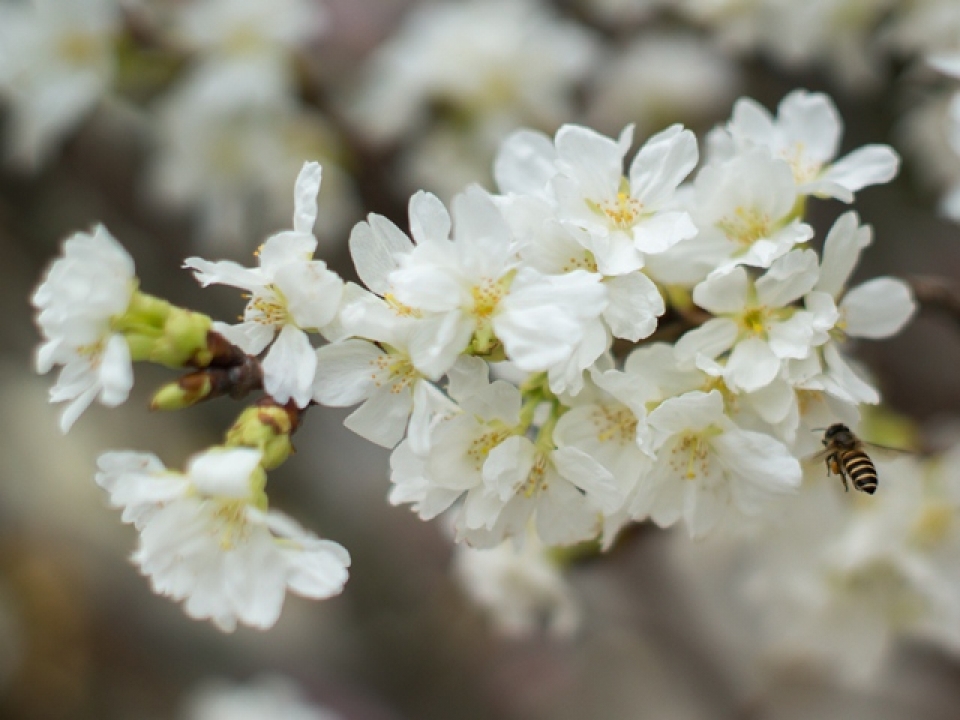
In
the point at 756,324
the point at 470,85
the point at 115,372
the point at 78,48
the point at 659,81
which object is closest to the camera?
the point at 115,372

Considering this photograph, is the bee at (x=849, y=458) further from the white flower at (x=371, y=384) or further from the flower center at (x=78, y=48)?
the flower center at (x=78, y=48)

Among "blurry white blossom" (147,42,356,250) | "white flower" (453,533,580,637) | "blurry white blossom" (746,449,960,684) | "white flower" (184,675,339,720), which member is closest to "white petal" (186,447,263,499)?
A: "white flower" (453,533,580,637)

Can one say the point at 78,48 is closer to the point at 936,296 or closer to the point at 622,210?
the point at 622,210

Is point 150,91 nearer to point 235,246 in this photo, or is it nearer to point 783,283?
point 235,246

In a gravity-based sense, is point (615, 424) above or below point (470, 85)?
above

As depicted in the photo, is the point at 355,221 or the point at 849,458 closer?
the point at 849,458

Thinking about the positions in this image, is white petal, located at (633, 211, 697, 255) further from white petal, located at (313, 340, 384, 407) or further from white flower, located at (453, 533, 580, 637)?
white flower, located at (453, 533, 580, 637)

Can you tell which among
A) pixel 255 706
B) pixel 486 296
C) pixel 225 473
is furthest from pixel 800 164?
pixel 255 706
